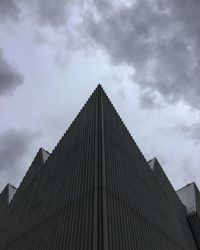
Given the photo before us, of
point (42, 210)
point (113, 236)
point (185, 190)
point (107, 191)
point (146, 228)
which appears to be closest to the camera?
point (113, 236)

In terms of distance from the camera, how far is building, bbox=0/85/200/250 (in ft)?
54.5

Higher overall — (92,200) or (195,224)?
(195,224)

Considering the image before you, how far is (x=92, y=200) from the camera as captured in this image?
A: 17344mm

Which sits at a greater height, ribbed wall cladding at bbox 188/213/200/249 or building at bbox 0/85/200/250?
ribbed wall cladding at bbox 188/213/200/249

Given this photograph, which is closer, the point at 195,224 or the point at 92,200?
the point at 92,200

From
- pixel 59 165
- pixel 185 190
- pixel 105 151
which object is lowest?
pixel 105 151

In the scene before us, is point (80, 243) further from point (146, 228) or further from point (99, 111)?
point (99, 111)

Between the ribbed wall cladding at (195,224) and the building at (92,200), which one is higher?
the ribbed wall cladding at (195,224)

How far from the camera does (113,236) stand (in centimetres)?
1571

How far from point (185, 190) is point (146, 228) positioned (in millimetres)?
29493

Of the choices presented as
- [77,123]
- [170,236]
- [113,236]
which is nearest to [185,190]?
[170,236]

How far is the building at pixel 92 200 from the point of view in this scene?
54.5ft

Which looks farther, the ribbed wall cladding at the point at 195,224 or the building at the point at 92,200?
the ribbed wall cladding at the point at 195,224

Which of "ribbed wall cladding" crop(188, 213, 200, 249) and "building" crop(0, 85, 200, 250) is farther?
"ribbed wall cladding" crop(188, 213, 200, 249)
